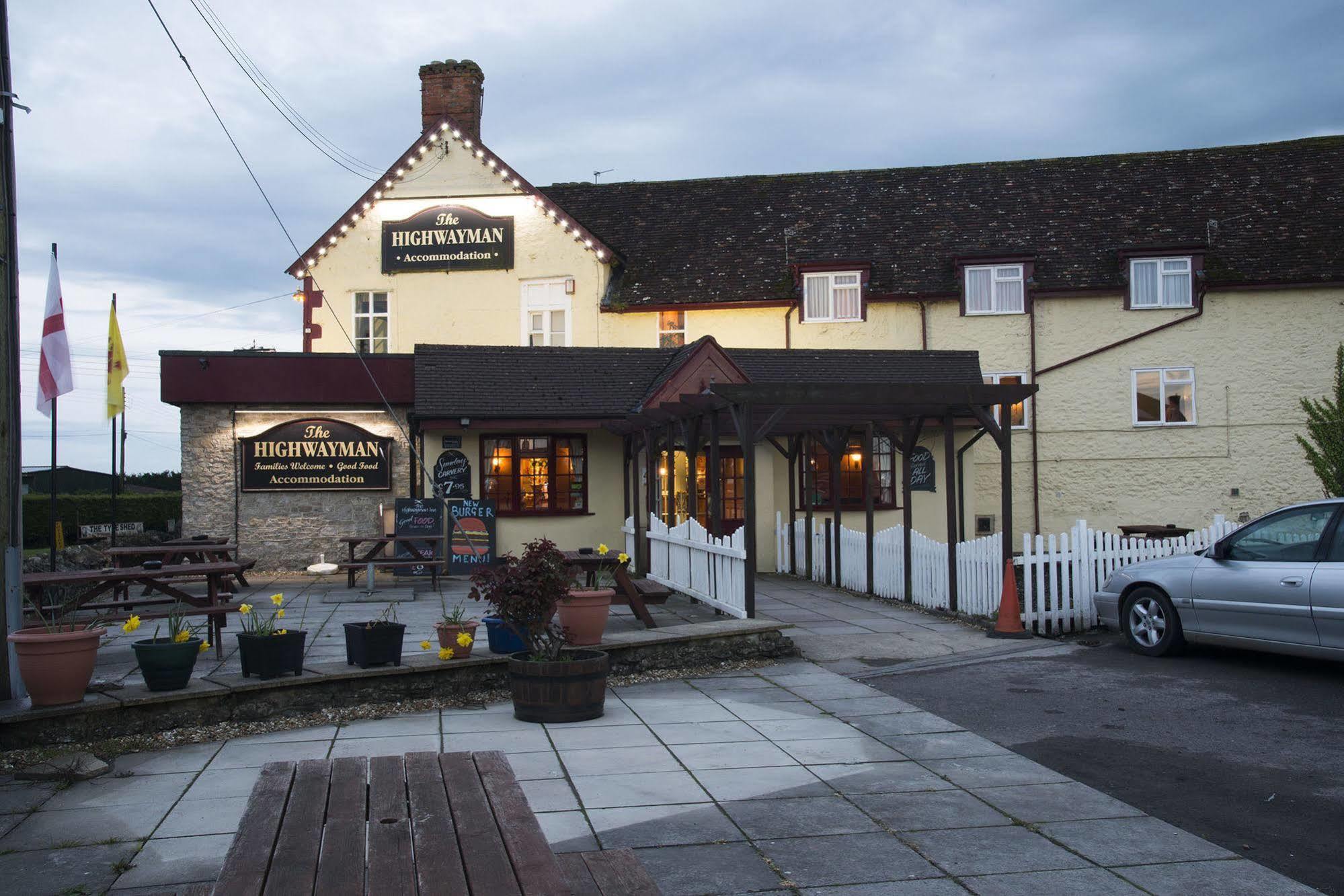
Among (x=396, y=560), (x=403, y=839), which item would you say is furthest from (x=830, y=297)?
(x=403, y=839)

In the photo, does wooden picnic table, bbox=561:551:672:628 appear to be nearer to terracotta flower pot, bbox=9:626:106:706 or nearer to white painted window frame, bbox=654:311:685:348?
terracotta flower pot, bbox=9:626:106:706

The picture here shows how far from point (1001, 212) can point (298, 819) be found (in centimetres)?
2609

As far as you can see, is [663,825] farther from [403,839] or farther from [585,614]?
[585,614]

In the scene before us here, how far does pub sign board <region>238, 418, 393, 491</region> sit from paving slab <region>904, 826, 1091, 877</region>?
A: 1599 centimetres

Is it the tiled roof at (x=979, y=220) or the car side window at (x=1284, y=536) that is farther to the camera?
the tiled roof at (x=979, y=220)

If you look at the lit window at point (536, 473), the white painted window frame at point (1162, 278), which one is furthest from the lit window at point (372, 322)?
the white painted window frame at point (1162, 278)

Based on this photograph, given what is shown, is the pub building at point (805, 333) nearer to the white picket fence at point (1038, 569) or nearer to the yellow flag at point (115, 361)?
the yellow flag at point (115, 361)

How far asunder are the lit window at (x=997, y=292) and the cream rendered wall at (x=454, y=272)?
8.25 m

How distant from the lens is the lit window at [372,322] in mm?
24688

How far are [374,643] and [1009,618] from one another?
6.65m

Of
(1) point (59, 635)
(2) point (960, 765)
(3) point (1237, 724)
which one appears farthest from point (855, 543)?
(1) point (59, 635)

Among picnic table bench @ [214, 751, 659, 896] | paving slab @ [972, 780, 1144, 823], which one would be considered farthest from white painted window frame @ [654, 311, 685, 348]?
picnic table bench @ [214, 751, 659, 896]

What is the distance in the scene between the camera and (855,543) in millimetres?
16516

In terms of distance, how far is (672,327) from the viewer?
25328 millimetres
